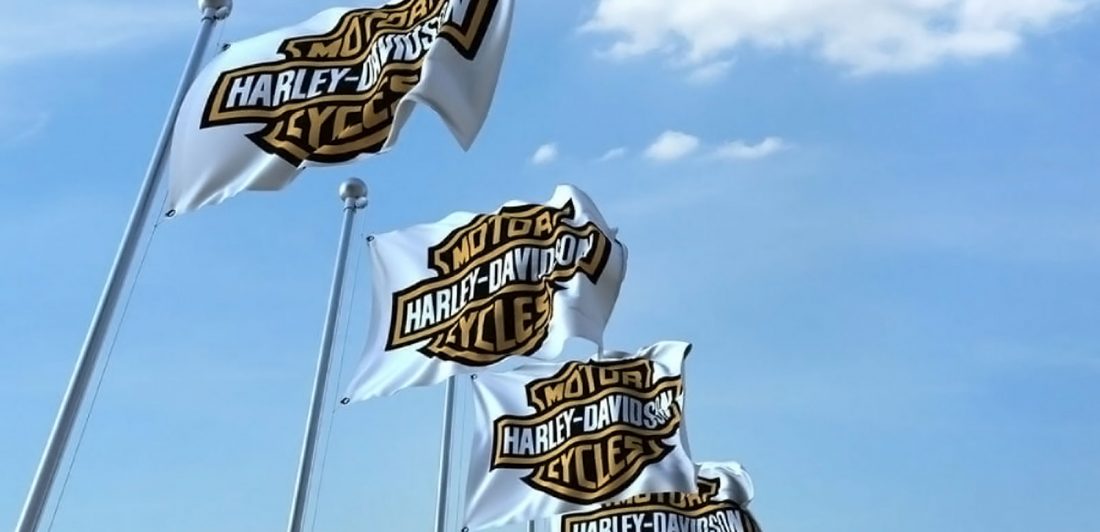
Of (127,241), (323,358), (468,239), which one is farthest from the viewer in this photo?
(323,358)

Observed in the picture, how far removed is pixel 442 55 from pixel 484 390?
14.9 ft

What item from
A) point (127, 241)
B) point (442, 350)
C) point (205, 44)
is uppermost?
point (205, 44)

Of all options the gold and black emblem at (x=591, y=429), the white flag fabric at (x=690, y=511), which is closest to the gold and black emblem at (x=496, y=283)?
the gold and black emblem at (x=591, y=429)

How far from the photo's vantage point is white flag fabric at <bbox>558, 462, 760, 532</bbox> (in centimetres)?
1398

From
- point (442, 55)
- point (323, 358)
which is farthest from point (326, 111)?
point (323, 358)

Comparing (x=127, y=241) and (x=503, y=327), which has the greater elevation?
(x=503, y=327)

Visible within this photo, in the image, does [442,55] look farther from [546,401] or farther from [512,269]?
[546,401]

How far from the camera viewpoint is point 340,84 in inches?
294

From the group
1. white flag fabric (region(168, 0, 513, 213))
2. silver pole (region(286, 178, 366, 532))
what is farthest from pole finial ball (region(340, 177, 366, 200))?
white flag fabric (region(168, 0, 513, 213))

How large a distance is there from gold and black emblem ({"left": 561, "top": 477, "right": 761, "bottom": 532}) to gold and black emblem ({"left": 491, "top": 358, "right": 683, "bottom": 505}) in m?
2.33

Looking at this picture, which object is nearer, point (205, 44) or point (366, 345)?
point (205, 44)

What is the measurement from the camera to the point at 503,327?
9469 mm

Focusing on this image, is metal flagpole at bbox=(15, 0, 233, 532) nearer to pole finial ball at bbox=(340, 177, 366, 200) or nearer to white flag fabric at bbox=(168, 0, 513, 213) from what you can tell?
white flag fabric at bbox=(168, 0, 513, 213)

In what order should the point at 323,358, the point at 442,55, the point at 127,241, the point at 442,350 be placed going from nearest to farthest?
the point at 127,241
the point at 442,55
the point at 442,350
the point at 323,358
